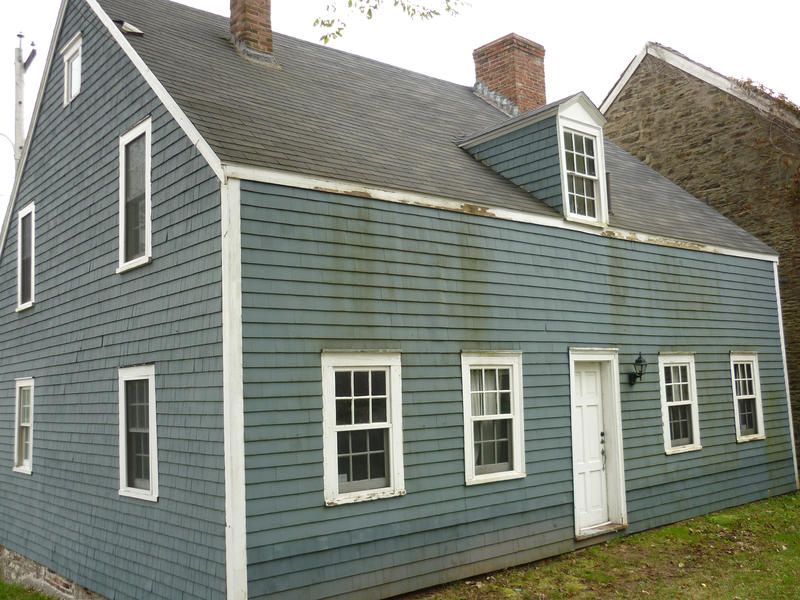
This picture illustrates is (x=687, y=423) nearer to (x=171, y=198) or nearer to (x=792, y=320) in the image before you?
(x=792, y=320)

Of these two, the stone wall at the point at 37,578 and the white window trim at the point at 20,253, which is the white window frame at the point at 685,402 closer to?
the stone wall at the point at 37,578

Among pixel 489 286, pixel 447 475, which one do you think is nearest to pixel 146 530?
pixel 447 475

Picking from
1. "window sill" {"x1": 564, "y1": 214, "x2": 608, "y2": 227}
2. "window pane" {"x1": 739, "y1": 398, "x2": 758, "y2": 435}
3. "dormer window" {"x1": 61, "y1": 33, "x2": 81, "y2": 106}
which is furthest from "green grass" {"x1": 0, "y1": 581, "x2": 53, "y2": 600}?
"window pane" {"x1": 739, "y1": 398, "x2": 758, "y2": 435}

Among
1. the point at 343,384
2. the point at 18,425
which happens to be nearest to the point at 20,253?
the point at 18,425

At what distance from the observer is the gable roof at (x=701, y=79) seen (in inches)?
617

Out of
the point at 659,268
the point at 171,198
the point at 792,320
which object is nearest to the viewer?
the point at 171,198

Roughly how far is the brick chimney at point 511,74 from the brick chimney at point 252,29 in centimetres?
589

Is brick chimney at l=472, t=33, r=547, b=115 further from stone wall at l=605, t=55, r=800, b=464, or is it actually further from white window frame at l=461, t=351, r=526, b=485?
white window frame at l=461, t=351, r=526, b=485

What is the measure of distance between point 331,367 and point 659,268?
669 cm

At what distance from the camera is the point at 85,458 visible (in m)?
9.42

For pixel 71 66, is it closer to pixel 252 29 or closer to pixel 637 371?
pixel 252 29

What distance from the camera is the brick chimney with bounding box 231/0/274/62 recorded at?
1080 centimetres

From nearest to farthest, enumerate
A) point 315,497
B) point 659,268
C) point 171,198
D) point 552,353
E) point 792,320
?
point 315,497
point 171,198
point 552,353
point 659,268
point 792,320

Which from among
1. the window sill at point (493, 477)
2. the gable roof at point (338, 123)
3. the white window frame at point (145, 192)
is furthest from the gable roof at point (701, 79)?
the white window frame at point (145, 192)
